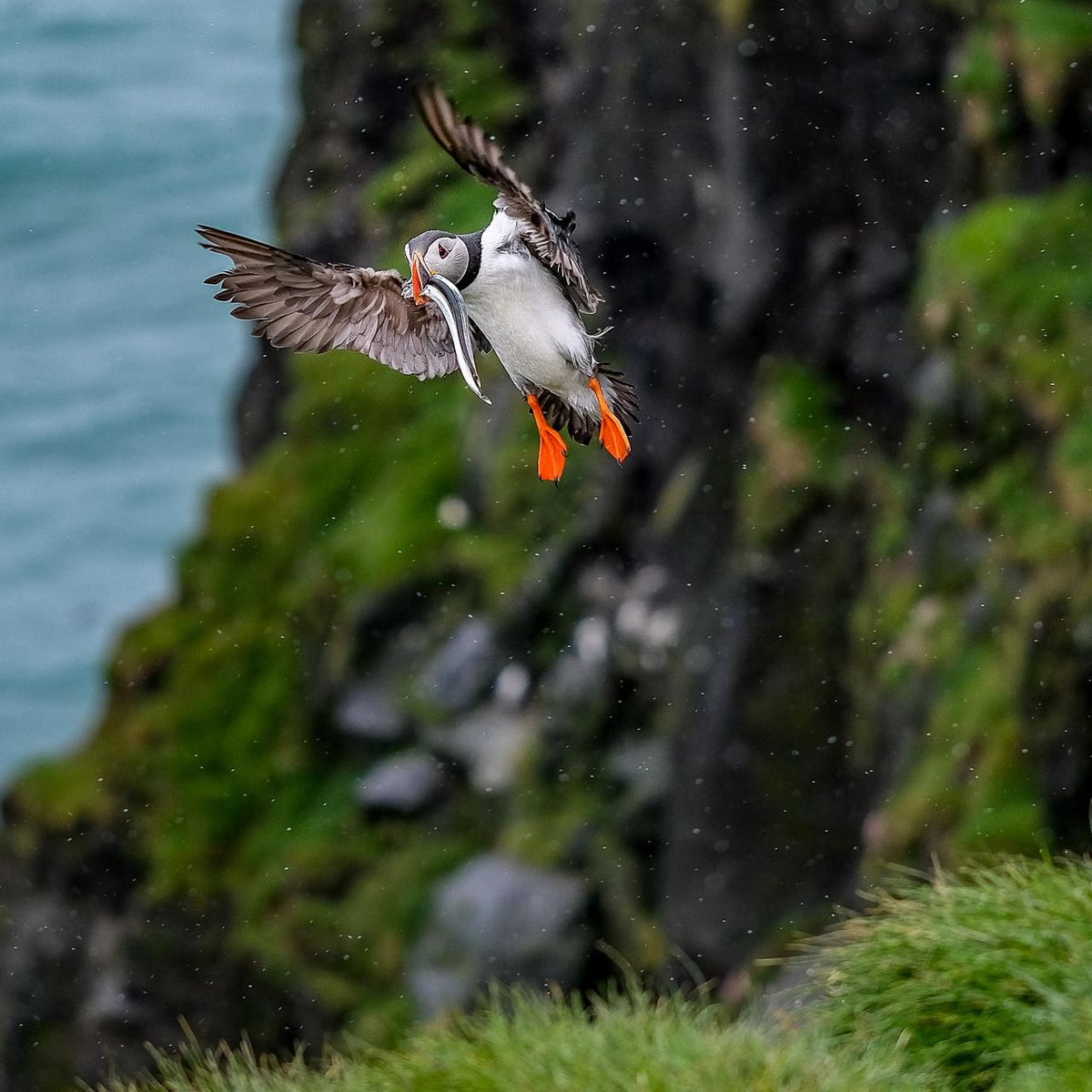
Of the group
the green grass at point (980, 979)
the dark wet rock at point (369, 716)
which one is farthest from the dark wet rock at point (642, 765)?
the green grass at point (980, 979)

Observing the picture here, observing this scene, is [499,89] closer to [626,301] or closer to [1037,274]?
[626,301]

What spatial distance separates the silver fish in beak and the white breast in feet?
0.65

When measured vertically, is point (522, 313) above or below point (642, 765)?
above

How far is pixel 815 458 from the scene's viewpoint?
31.7 ft

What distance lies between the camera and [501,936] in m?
10.0

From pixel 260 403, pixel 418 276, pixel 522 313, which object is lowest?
pixel 522 313

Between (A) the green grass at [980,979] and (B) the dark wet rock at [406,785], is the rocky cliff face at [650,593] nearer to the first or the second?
(B) the dark wet rock at [406,785]

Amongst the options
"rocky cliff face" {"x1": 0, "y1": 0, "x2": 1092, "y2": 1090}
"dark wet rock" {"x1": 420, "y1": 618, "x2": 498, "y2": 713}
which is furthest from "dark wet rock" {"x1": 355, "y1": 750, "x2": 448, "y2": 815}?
"dark wet rock" {"x1": 420, "y1": 618, "x2": 498, "y2": 713}

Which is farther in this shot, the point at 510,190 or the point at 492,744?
the point at 492,744

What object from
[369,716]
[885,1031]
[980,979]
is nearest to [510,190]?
[980,979]

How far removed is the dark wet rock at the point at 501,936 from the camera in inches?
389

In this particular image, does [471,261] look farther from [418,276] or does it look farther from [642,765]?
[642,765]

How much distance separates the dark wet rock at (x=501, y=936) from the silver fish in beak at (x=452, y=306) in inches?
280

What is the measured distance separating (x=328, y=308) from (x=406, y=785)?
25.7 ft
